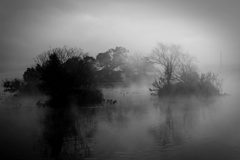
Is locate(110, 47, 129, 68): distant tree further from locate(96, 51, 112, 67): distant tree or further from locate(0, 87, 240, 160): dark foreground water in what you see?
locate(0, 87, 240, 160): dark foreground water

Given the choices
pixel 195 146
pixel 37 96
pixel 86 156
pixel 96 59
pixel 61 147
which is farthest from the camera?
pixel 96 59

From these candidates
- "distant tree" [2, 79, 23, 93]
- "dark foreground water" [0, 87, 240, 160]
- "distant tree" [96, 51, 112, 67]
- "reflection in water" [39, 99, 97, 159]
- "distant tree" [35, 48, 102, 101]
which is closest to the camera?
"dark foreground water" [0, 87, 240, 160]

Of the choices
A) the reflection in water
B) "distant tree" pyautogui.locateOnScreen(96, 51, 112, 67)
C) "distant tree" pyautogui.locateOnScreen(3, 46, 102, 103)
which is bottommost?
the reflection in water

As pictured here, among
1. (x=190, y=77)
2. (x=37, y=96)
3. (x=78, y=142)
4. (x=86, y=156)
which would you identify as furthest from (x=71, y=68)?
(x=86, y=156)

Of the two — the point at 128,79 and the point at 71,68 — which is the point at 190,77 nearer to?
the point at 71,68

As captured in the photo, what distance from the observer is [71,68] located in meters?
51.5

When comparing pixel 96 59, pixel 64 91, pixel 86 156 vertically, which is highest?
pixel 96 59

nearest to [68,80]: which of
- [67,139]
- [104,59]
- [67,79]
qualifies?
[67,79]

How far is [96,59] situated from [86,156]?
8664cm

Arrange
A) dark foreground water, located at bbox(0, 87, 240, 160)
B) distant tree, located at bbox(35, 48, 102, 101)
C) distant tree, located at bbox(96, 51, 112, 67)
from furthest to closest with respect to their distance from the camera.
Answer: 1. distant tree, located at bbox(96, 51, 112, 67)
2. distant tree, located at bbox(35, 48, 102, 101)
3. dark foreground water, located at bbox(0, 87, 240, 160)

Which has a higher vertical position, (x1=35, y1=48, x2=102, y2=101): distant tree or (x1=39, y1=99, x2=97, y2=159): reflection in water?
(x1=35, y1=48, x2=102, y2=101): distant tree

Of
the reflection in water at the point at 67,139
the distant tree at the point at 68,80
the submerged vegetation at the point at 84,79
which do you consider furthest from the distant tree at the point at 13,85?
the reflection in water at the point at 67,139

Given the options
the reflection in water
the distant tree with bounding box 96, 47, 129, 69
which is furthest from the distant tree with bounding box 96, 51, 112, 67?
the reflection in water

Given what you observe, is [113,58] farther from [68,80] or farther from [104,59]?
[68,80]
